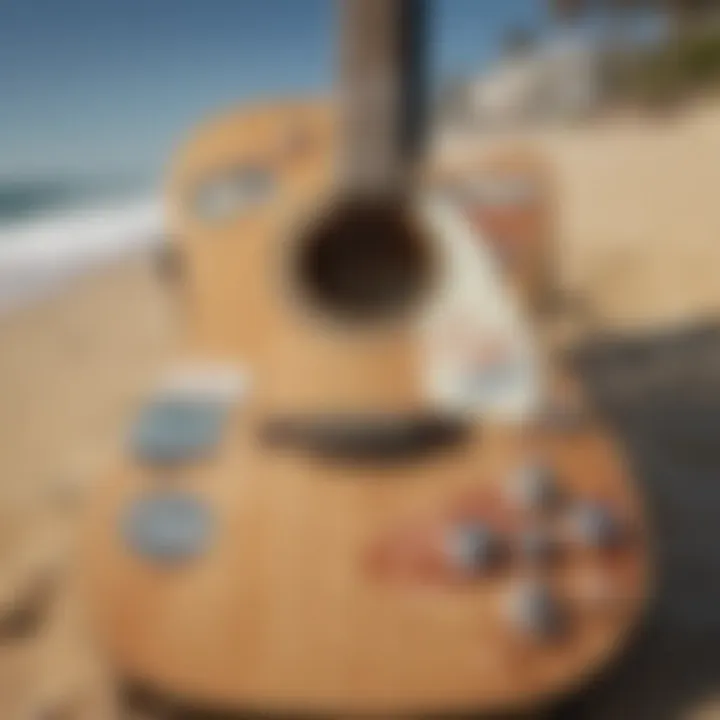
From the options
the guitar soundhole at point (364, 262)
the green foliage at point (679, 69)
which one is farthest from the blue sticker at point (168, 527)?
the green foliage at point (679, 69)

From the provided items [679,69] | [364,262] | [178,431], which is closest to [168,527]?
[178,431]

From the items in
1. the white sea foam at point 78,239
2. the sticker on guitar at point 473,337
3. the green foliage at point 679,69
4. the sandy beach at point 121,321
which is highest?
the green foliage at point 679,69

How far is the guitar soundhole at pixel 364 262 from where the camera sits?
589 mm

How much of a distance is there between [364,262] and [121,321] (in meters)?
0.22

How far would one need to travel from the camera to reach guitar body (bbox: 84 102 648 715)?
0.51m

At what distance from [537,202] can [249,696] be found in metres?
0.36

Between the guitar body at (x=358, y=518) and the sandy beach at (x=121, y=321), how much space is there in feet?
0.26

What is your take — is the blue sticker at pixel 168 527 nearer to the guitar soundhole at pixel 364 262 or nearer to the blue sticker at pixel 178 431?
the blue sticker at pixel 178 431

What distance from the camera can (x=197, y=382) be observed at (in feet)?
1.93

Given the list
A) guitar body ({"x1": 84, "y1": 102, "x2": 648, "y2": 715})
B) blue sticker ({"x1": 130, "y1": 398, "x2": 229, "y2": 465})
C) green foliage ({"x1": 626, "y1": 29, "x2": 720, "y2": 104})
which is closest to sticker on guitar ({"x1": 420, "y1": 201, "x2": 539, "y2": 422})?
guitar body ({"x1": 84, "y1": 102, "x2": 648, "y2": 715})

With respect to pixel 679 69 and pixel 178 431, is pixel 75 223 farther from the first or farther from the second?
pixel 679 69

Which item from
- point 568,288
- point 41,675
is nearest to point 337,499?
point 41,675

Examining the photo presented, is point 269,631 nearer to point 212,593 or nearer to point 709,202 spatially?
point 212,593

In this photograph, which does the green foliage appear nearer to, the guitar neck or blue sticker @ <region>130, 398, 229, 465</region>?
the guitar neck
